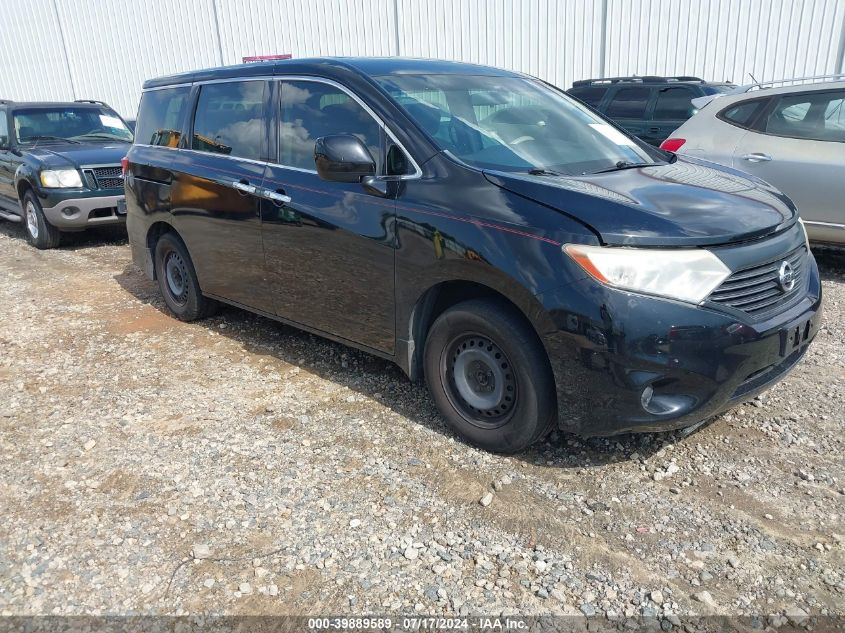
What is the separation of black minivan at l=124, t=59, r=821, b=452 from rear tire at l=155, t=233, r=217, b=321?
0.52 meters

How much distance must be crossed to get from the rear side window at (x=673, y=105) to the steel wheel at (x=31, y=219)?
848cm

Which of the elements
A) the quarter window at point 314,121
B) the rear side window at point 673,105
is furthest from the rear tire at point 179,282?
the rear side window at point 673,105

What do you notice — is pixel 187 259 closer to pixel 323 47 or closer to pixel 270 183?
pixel 270 183

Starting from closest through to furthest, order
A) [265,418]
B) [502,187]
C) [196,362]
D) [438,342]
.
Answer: [502,187] < [438,342] < [265,418] < [196,362]

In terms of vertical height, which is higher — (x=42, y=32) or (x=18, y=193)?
(x=42, y=32)

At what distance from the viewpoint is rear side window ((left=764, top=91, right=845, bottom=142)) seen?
5953mm

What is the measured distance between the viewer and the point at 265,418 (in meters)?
3.93

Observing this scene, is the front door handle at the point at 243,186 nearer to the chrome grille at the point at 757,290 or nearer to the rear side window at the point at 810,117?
the chrome grille at the point at 757,290

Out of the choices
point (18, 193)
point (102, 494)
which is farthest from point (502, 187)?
point (18, 193)

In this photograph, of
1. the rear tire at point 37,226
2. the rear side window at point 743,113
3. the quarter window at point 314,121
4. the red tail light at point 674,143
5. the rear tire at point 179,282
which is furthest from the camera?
the rear tire at point 37,226

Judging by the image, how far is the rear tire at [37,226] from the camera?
860 cm

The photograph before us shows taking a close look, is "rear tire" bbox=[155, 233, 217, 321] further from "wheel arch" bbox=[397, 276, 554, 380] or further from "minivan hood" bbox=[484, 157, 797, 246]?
"minivan hood" bbox=[484, 157, 797, 246]

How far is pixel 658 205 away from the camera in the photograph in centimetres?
301

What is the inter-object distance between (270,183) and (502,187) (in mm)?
1731
